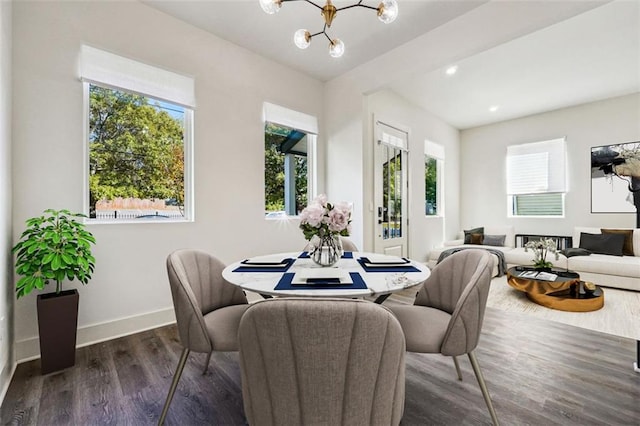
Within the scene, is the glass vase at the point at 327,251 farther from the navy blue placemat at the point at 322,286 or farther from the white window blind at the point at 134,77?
the white window blind at the point at 134,77

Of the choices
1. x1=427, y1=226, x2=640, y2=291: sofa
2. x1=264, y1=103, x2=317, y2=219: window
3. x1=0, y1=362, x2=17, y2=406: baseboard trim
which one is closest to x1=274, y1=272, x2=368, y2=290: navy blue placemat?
x1=0, y1=362, x2=17, y2=406: baseboard trim

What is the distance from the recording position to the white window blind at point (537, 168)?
204 inches

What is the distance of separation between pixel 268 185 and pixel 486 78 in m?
3.26

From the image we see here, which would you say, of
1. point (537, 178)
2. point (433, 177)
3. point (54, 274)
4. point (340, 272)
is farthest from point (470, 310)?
point (537, 178)

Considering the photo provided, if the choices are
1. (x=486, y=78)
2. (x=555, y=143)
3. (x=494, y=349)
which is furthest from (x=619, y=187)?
(x=494, y=349)

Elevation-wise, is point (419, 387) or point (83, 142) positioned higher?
point (83, 142)

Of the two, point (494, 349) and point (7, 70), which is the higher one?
point (7, 70)

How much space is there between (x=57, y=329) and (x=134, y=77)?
1997 mm

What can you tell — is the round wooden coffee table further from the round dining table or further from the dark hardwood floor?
the round dining table

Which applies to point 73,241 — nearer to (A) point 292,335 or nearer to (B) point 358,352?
(A) point 292,335

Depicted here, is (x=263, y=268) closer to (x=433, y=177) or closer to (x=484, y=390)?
(x=484, y=390)

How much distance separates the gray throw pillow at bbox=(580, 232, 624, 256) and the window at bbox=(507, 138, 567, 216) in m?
0.81

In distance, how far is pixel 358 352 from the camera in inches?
28.5

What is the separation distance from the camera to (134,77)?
8.12ft
